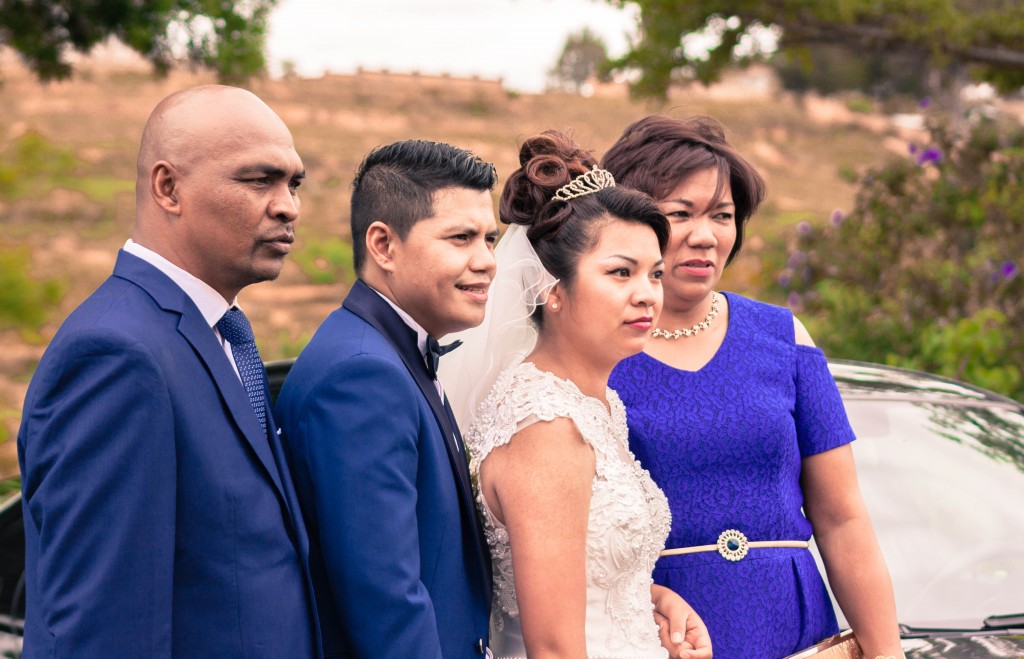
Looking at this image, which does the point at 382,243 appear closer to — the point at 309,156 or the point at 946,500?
the point at 946,500

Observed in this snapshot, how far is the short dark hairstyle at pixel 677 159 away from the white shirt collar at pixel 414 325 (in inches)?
30.7

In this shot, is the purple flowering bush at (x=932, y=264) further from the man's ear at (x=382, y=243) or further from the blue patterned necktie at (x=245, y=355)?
the blue patterned necktie at (x=245, y=355)

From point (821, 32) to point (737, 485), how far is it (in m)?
5.88

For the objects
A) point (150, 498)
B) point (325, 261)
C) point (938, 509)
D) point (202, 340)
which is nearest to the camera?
point (150, 498)

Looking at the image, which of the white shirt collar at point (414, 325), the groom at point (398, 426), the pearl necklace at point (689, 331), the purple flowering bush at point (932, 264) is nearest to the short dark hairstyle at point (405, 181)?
the groom at point (398, 426)

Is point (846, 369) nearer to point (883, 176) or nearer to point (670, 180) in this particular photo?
point (670, 180)

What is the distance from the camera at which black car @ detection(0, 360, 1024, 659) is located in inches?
112

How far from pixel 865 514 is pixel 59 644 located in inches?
72.1

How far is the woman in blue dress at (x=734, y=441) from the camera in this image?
244cm

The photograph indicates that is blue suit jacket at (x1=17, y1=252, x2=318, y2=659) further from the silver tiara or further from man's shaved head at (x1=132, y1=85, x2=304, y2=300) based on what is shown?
the silver tiara

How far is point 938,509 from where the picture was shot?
→ 3.12m

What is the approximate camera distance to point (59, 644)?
1466 millimetres

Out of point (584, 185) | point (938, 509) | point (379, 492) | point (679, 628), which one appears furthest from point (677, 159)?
point (938, 509)

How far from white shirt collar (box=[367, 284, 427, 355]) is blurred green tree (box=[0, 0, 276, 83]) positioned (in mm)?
3428
